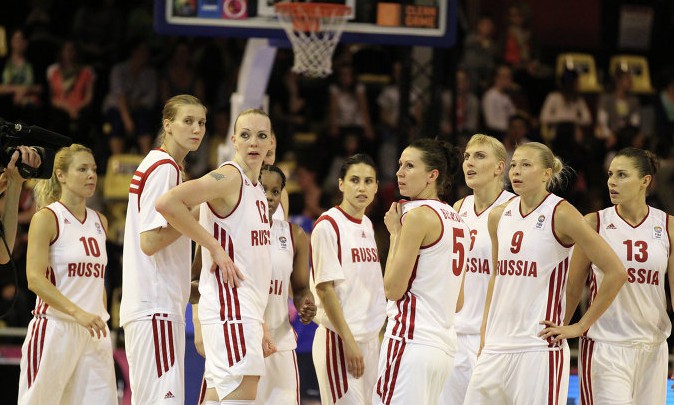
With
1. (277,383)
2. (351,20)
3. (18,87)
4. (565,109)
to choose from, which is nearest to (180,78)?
(18,87)

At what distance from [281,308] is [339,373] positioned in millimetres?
601

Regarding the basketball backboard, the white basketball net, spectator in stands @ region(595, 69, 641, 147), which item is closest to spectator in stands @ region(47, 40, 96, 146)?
the basketball backboard

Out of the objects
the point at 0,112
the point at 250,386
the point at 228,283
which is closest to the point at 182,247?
the point at 228,283

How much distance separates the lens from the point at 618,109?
16141mm

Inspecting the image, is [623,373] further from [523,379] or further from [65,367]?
[65,367]

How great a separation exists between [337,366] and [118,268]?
552 cm

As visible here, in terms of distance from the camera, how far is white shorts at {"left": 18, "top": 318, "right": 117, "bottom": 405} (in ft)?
23.0

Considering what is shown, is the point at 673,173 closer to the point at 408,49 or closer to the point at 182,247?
the point at 408,49

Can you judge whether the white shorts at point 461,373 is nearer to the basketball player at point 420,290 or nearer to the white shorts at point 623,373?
the white shorts at point 623,373

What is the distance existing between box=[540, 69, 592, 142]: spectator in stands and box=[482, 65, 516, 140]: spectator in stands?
57cm

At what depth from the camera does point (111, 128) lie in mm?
14734

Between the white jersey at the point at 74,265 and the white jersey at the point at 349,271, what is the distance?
4.77ft

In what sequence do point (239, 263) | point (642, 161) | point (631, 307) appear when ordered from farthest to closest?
1. point (642, 161)
2. point (631, 307)
3. point (239, 263)

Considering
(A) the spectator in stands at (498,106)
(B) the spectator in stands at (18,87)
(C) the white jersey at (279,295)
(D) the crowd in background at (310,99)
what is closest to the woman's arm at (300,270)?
(C) the white jersey at (279,295)
